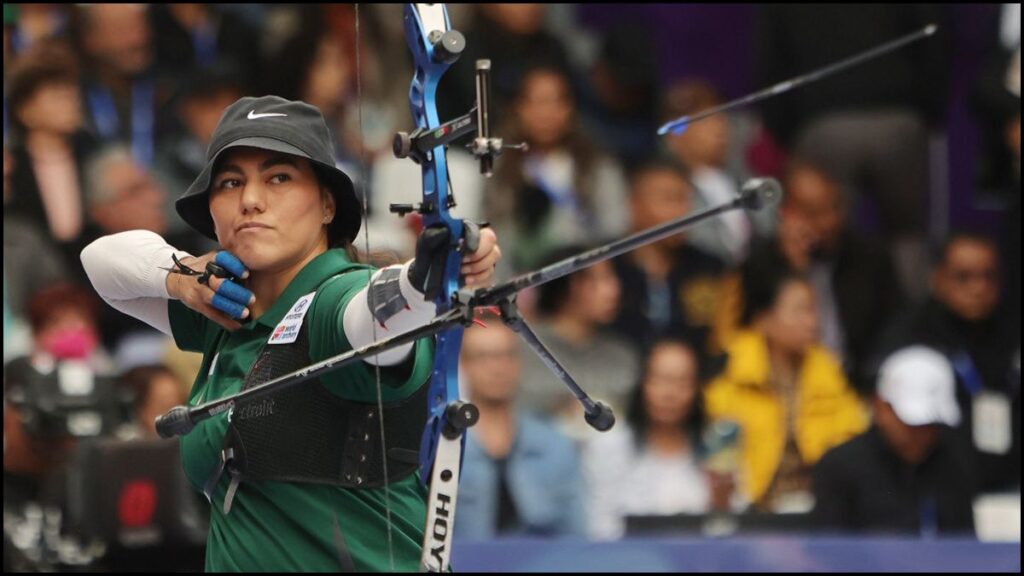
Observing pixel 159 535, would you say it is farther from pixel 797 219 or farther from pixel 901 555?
pixel 797 219

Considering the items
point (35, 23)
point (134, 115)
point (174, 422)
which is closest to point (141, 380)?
point (134, 115)

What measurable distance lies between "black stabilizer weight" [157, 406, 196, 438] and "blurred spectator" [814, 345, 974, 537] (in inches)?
137

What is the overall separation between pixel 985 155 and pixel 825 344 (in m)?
1.08

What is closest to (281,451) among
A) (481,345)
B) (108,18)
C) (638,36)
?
(481,345)

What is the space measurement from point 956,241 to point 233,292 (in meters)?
4.53

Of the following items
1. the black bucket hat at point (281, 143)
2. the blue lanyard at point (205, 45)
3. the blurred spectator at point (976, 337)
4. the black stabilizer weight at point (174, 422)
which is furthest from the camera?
the blue lanyard at point (205, 45)

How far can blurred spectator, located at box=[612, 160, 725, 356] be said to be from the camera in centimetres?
710

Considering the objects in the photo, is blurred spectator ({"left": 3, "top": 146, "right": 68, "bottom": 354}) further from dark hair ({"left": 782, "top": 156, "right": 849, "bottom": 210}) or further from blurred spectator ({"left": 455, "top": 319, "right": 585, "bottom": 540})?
dark hair ({"left": 782, "top": 156, "right": 849, "bottom": 210})

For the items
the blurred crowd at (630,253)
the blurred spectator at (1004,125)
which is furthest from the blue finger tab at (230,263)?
the blurred spectator at (1004,125)

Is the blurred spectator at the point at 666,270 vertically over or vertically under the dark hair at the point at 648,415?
over

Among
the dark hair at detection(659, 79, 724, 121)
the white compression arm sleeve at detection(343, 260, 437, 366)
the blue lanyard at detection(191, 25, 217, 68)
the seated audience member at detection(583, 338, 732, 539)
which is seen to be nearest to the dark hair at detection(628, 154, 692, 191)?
the dark hair at detection(659, 79, 724, 121)

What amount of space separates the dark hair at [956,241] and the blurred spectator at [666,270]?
829mm

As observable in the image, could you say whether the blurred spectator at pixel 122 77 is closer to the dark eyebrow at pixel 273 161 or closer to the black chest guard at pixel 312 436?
the dark eyebrow at pixel 273 161

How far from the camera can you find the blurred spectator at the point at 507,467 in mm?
6113
